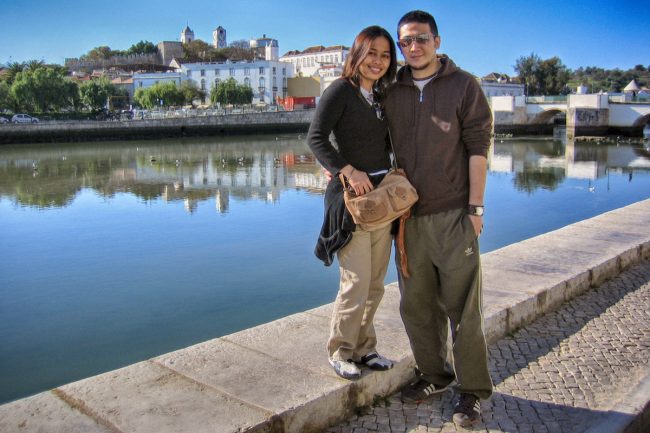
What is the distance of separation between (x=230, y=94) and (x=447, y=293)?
68733 mm

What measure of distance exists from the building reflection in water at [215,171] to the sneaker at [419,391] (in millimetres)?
9792

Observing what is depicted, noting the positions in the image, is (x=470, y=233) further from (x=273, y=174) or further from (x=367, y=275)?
(x=273, y=174)

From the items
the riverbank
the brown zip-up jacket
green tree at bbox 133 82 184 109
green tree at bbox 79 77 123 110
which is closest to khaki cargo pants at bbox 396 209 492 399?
the brown zip-up jacket

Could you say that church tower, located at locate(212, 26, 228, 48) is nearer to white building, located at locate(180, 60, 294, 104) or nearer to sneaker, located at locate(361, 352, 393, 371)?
white building, located at locate(180, 60, 294, 104)

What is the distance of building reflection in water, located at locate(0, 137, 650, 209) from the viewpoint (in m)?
15.8

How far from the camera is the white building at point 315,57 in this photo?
97125mm

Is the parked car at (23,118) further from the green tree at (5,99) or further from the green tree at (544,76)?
the green tree at (544,76)

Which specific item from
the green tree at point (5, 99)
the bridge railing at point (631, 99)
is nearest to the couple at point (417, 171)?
the bridge railing at point (631, 99)

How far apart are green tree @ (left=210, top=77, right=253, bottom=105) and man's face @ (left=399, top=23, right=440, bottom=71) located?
68283 millimetres

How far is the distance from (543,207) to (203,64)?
77.0 m

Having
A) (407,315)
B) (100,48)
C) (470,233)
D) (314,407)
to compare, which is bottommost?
(314,407)

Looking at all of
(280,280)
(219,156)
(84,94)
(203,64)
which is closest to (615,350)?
(280,280)

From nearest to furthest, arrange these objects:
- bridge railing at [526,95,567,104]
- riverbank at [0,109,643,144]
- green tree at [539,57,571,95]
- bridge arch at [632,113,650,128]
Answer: bridge arch at [632,113,650,128]
riverbank at [0,109,643,144]
bridge railing at [526,95,567,104]
green tree at [539,57,571,95]

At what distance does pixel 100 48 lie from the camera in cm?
13062
